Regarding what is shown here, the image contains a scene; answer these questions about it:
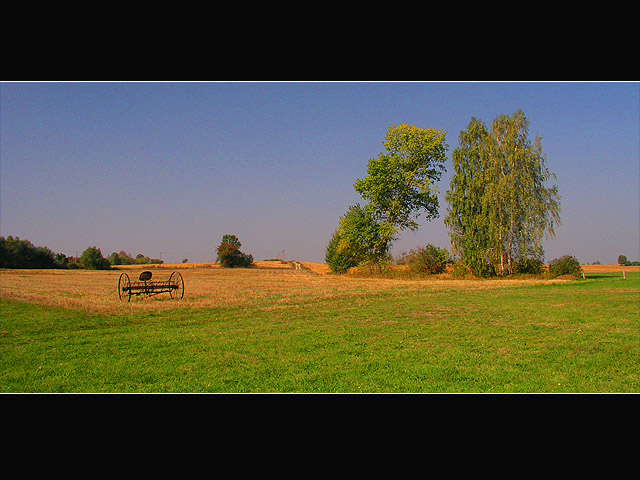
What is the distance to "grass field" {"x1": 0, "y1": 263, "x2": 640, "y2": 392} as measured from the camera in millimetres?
6844

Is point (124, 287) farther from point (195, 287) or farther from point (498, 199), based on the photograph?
point (498, 199)

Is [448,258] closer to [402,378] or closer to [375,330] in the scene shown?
[375,330]

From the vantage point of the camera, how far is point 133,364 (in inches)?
310

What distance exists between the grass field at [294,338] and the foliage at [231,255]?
953mm

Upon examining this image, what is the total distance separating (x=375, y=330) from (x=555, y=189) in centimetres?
2280

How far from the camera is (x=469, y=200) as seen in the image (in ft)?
105

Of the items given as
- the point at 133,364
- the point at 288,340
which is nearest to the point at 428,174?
the point at 288,340

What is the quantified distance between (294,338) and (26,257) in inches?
533

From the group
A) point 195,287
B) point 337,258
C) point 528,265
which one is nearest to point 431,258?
point 528,265

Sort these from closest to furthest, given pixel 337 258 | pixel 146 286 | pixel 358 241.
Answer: pixel 146 286
pixel 358 241
pixel 337 258

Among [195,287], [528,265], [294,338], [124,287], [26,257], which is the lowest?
[294,338]

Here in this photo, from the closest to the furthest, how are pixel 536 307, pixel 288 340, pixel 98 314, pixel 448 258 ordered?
1. pixel 288 340
2. pixel 98 314
3. pixel 536 307
4. pixel 448 258

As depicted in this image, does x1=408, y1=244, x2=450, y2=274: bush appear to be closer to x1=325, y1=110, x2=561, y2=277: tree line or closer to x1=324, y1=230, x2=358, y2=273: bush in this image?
x1=325, y1=110, x2=561, y2=277: tree line

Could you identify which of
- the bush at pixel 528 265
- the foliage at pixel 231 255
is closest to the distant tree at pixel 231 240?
the foliage at pixel 231 255
